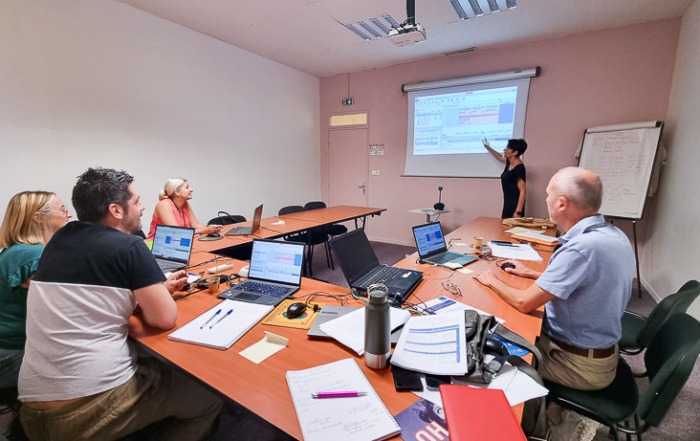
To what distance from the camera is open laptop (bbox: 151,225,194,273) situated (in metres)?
2.06

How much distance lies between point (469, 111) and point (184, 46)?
3931mm

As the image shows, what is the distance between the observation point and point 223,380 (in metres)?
0.98

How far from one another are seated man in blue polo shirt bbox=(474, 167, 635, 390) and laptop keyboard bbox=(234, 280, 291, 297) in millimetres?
1150

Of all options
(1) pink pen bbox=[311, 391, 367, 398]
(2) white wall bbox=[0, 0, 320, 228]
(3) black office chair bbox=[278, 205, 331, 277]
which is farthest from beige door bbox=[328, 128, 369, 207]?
(1) pink pen bbox=[311, 391, 367, 398]

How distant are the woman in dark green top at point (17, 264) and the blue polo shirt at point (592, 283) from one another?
2327mm

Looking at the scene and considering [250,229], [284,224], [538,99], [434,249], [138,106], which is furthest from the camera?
[538,99]

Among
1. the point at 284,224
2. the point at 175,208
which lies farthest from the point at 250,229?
the point at 175,208

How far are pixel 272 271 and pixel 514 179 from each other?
135 inches

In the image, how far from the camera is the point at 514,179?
388 cm

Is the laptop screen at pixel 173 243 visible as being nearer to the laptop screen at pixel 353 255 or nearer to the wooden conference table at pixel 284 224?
the wooden conference table at pixel 284 224

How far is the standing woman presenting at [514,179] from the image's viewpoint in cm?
380

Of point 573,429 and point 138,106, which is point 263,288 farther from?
point 138,106

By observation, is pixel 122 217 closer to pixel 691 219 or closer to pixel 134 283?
pixel 134 283

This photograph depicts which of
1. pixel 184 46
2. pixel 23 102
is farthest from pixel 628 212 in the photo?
pixel 23 102
